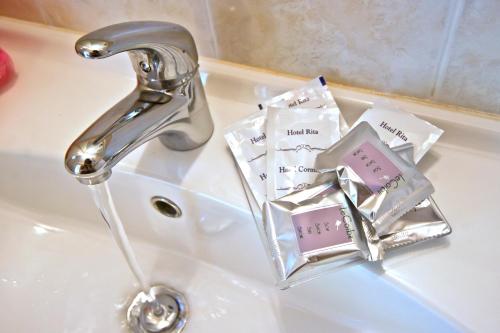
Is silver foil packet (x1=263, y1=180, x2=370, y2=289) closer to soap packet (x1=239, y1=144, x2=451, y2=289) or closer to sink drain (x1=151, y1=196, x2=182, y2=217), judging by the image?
soap packet (x1=239, y1=144, x2=451, y2=289)

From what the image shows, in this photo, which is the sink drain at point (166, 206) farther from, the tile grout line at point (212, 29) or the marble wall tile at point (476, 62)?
the marble wall tile at point (476, 62)

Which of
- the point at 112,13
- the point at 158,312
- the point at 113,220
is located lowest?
the point at 158,312

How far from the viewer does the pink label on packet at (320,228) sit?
12.7 inches

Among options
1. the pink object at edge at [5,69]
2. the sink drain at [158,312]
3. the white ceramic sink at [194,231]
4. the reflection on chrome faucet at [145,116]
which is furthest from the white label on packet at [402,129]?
the pink object at edge at [5,69]

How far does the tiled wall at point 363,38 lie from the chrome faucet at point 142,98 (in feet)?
0.25

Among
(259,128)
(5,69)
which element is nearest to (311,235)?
(259,128)

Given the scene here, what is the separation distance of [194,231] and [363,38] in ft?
0.80

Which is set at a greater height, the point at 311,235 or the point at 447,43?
the point at 447,43

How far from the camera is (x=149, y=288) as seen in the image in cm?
46

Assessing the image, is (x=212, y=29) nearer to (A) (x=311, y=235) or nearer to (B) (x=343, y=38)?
(B) (x=343, y=38)

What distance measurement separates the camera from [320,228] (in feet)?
1.08

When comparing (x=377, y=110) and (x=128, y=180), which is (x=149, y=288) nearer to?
(x=128, y=180)

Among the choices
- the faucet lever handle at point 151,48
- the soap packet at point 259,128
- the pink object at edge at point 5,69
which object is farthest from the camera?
the pink object at edge at point 5,69

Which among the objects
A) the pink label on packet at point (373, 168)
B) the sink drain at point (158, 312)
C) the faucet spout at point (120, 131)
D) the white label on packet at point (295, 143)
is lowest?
the sink drain at point (158, 312)
